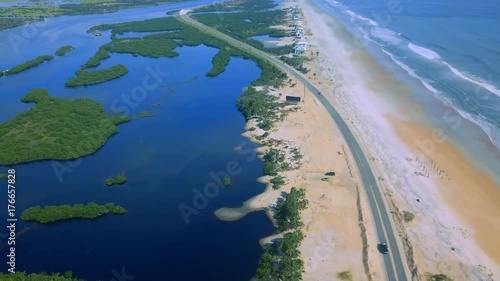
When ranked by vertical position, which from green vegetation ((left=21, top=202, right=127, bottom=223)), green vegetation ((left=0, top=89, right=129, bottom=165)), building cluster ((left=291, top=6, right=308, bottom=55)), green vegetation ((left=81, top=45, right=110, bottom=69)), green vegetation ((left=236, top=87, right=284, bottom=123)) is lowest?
green vegetation ((left=21, top=202, right=127, bottom=223))

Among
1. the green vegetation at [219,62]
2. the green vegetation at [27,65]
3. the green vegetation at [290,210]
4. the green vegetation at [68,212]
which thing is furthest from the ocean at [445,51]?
the green vegetation at [27,65]

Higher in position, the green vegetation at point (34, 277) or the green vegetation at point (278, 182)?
the green vegetation at point (278, 182)

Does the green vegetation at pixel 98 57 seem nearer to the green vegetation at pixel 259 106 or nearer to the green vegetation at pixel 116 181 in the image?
the green vegetation at pixel 259 106

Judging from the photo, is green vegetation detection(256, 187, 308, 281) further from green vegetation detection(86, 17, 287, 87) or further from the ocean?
green vegetation detection(86, 17, 287, 87)

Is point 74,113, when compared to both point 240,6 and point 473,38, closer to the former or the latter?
point 473,38

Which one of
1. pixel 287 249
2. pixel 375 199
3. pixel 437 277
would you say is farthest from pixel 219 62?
pixel 437 277

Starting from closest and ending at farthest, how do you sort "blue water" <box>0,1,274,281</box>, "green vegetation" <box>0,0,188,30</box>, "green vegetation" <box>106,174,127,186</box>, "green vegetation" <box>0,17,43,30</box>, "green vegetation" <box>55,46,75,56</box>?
"blue water" <box>0,1,274,281</box> → "green vegetation" <box>106,174,127,186</box> → "green vegetation" <box>55,46,75,56</box> → "green vegetation" <box>0,17,43,30</box> → "green vegetation" <box>0,0,188,30</box>

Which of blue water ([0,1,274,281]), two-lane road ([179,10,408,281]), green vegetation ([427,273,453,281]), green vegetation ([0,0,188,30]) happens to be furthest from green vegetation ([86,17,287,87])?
green vegetation ([427,273,453,281])
